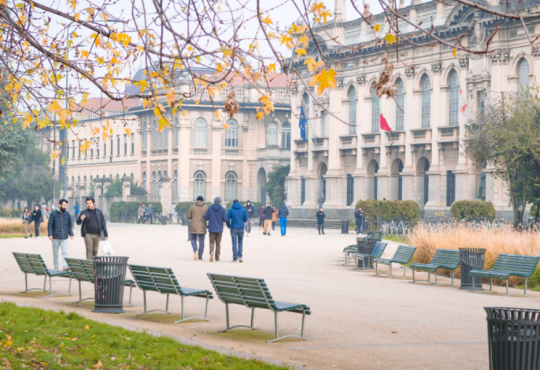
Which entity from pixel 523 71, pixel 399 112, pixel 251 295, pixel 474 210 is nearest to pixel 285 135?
pixel 399 112

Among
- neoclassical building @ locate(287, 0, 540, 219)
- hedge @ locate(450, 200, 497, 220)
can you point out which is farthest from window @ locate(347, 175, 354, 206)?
hedge @ locate(450, 200, 497, 220)

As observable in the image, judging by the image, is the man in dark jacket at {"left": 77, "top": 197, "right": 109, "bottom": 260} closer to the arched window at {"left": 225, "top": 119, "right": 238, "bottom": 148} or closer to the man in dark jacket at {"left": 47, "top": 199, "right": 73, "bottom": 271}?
the man in dark jacket at {"left": 47, "top": 199, "right": 73, "bottom": 271}

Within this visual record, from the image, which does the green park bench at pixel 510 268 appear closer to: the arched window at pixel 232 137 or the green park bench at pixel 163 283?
the green park bench at pixel 163 283

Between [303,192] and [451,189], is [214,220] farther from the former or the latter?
[303,192]

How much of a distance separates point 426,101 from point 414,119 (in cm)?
133

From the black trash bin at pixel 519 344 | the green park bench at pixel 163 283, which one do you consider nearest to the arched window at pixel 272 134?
the green park bench at pixel 163 283

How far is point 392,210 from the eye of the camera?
47.2 meters

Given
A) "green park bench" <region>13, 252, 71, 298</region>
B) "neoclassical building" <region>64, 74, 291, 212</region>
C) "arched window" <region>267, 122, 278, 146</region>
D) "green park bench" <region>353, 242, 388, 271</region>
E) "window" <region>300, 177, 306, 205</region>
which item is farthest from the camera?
"arched window" <region>267, 122, 278, 146</region>

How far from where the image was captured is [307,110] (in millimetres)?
62625

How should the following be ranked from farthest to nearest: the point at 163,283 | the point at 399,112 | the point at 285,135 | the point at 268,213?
the point at 285,135 < the point at 399,112 < the point at 268,213 < the point at 163,283

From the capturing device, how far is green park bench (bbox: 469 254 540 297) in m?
17.3

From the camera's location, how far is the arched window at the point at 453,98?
50.7m

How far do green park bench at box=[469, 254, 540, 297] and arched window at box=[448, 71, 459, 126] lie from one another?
110 feet

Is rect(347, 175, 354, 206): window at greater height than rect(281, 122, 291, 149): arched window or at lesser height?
lesser
